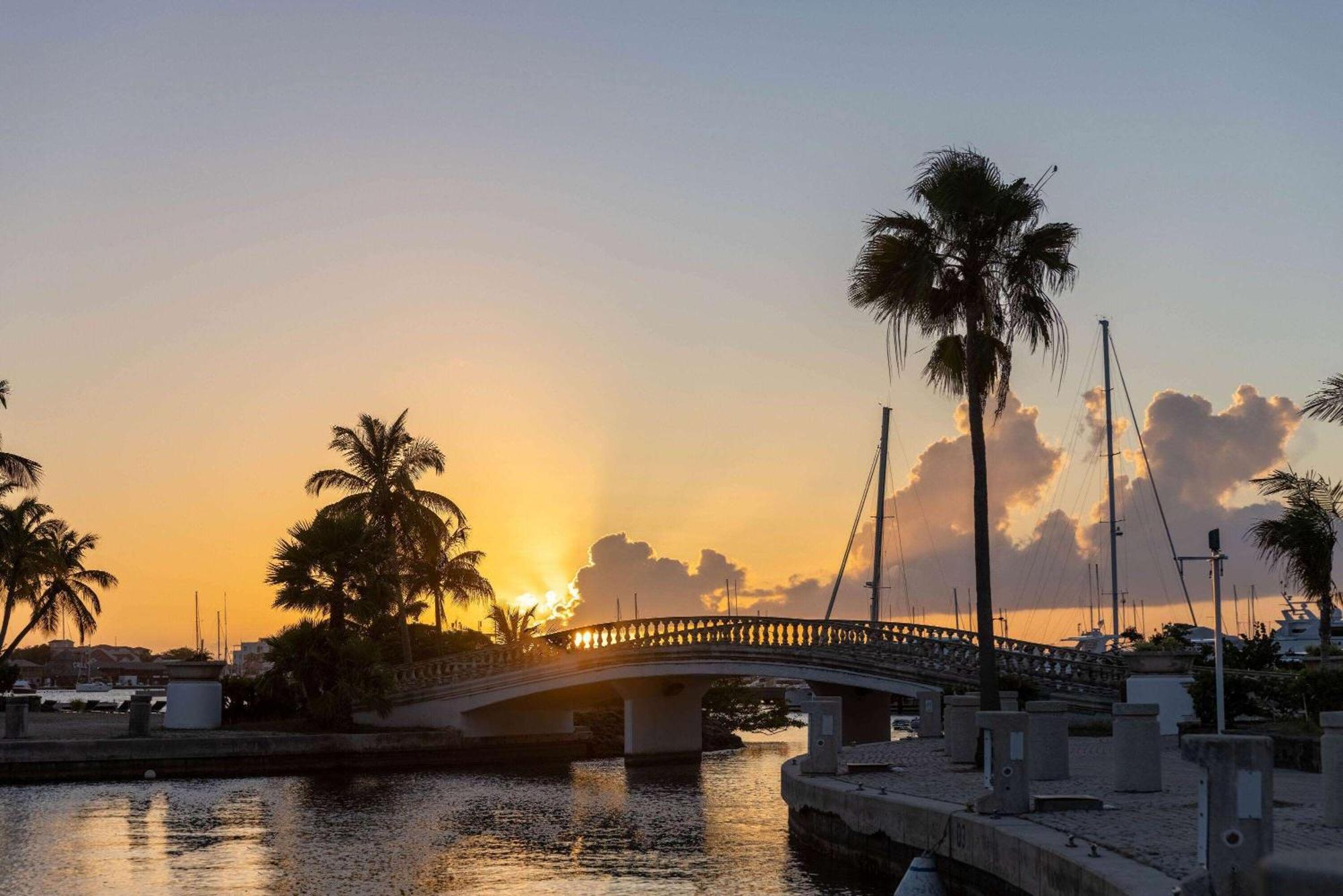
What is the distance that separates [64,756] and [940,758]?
1023 inches

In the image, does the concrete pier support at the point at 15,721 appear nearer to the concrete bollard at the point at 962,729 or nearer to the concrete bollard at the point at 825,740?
the concrete bollard at the point at 825,740

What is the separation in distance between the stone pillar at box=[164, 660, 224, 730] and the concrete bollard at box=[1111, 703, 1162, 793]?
3661cm

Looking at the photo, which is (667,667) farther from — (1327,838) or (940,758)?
(1327,838)

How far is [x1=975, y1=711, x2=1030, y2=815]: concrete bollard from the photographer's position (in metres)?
18.0

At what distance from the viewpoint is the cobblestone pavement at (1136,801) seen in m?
15.1

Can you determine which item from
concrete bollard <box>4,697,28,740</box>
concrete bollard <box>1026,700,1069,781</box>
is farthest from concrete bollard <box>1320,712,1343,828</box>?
concrete bollard <box>4,697,28,740</box>

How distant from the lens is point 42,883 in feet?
73.3

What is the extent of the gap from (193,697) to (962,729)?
3135 cm

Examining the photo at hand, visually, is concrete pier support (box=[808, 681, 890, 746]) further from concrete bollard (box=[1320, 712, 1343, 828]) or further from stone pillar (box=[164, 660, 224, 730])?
concrete bollard (box=[1320, 712, 1343, 828])

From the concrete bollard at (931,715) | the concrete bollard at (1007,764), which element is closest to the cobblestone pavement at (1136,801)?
the concrete bollard at (1007,764)

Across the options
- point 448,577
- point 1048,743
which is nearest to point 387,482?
point 448,577

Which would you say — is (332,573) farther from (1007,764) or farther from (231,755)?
(1007,764)

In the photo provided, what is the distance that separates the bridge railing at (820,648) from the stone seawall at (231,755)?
10.9ft

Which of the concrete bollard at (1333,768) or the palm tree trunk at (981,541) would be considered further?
the palm tree trunk at (981,541)
